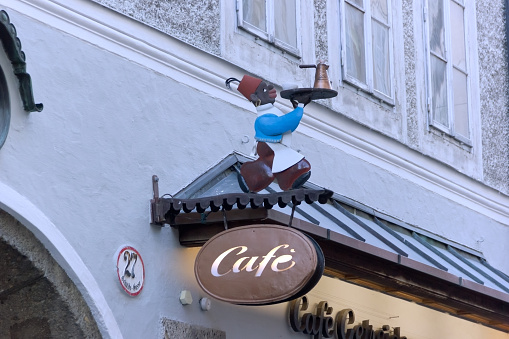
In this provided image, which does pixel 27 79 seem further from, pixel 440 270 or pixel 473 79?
pixel 473 79

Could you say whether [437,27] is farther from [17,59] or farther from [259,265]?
[17,59]

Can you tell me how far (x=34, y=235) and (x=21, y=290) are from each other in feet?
1.31

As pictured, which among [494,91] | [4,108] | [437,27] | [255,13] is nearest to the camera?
[4,108]

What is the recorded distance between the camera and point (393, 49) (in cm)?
1155

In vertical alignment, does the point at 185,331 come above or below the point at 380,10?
below

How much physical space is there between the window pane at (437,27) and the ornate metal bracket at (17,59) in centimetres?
592

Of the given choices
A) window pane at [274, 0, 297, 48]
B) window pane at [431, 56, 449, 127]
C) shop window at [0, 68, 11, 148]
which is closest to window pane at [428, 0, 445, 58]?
window pane at [431, 56, 449, 127]

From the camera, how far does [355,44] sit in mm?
11102

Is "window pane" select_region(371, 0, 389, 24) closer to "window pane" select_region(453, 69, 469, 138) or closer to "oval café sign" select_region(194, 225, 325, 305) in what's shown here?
"window pane" select_region(453, 69, 469, 138)

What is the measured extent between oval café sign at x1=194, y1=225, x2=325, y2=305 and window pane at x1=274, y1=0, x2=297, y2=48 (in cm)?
271

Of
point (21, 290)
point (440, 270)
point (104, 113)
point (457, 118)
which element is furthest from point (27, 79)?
point (457, 118)

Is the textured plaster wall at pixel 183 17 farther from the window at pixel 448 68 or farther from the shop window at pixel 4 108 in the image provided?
the window at pixel 448 68

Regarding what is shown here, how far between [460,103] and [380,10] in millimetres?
1607

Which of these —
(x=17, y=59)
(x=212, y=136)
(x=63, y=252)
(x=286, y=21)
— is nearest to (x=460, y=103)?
(x=286, y=21)
